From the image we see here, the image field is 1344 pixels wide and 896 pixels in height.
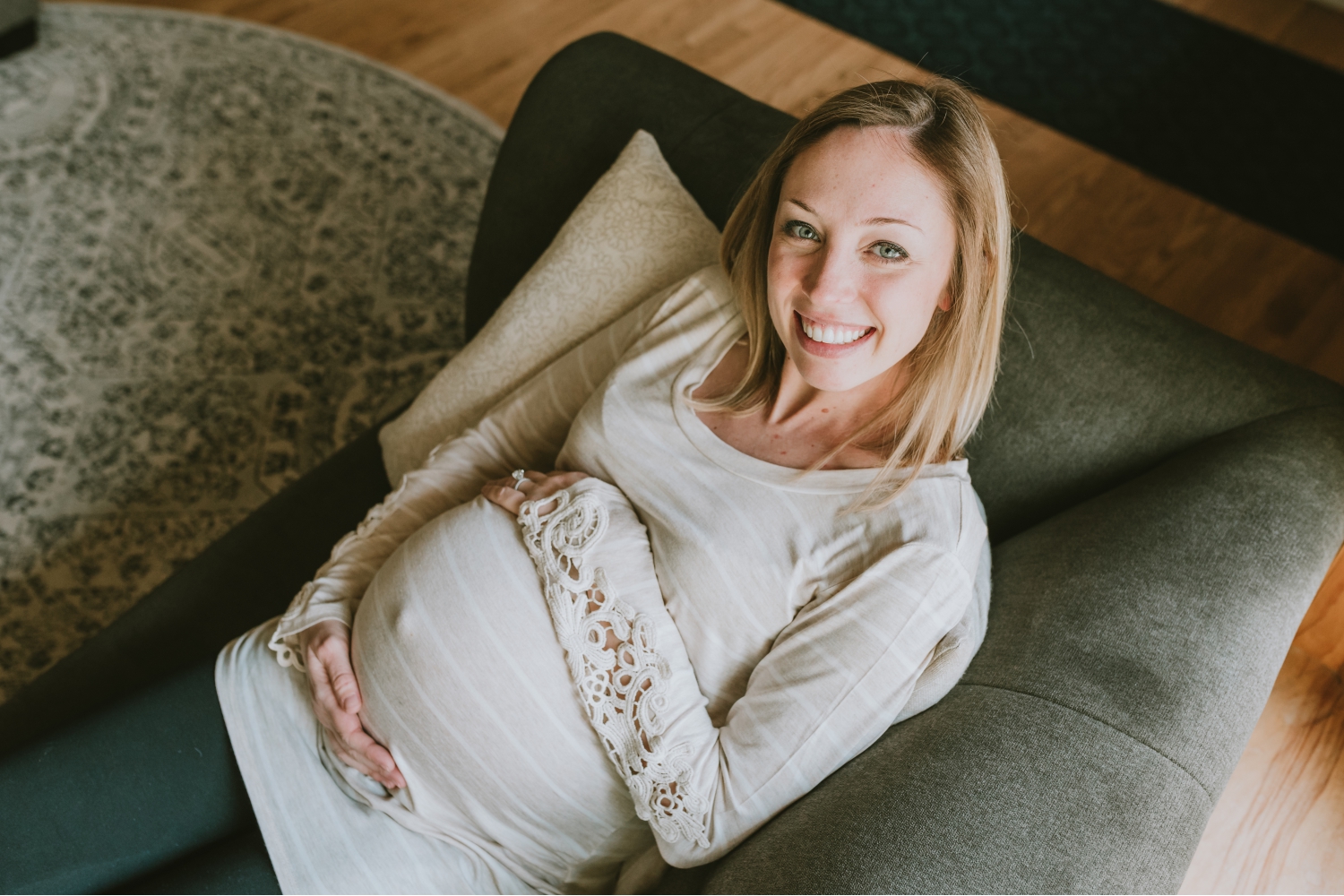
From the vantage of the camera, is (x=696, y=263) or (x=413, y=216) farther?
(x=413, y=216)

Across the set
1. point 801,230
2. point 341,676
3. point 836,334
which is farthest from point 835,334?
point 341,676

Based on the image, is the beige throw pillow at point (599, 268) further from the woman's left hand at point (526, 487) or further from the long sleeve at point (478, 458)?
the woman's left hand at point (526, 487)

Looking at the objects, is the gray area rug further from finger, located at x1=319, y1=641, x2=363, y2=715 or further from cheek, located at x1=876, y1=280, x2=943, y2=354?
cheek, located at x1=876, y1=280, x2=943, y2=354

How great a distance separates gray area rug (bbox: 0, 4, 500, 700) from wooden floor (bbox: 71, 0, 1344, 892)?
257 millimetres

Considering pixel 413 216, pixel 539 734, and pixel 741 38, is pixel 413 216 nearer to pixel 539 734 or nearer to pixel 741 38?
pixel 741 38

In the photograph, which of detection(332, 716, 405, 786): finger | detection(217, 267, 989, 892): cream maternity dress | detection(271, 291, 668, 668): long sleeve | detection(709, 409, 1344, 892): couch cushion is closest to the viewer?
detection(709, 409, 1344, 892): couch cushion

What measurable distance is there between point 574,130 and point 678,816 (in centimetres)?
107

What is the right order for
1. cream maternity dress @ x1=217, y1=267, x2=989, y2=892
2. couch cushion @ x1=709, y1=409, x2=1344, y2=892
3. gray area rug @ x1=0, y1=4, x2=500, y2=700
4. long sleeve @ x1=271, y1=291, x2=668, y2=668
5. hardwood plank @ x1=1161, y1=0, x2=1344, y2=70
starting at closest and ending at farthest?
couch cushion @ x1=709, y1=409, x2=1344, y2=892
cream maternity dress @ x1=217, y1=267, x2=989, y2=892
long sleeve @ x1=271, y1=291, x2=668, y2=668
gray area rug @ x1=0, y1=4, x2=500, y2=700
hardwood plank @ x1=1161, y1=0, x2=1344, y2=70

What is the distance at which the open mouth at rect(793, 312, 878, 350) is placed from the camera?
98cm

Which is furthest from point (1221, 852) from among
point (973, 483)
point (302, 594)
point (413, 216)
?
point (413, 216)

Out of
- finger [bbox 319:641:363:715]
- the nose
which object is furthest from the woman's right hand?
the nose

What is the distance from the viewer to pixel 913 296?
0.96 m

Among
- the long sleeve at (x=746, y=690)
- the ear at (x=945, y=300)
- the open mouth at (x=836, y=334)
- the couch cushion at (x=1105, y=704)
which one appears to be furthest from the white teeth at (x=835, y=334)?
the couch cushion at (x=1105, y=704)

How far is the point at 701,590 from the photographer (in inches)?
40.0
